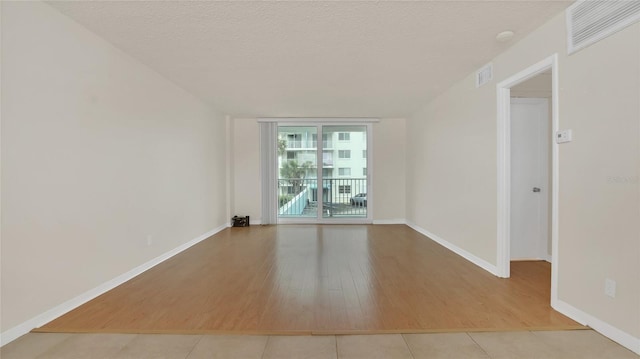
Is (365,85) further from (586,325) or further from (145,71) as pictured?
(586,325)

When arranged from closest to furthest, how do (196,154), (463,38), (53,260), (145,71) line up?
(53,260) → (463,38) → (145,71) → (196,154)

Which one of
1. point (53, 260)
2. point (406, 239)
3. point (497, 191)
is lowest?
point (406, 239)

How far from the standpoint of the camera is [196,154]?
14.8 feet

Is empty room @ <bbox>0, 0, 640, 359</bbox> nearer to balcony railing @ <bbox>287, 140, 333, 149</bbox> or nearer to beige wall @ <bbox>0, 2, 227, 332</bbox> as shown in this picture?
beige wall @ <bbox>0, 2, 227, 332</bbox>

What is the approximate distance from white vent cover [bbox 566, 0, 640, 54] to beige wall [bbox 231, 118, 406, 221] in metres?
4.21

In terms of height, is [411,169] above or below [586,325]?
above

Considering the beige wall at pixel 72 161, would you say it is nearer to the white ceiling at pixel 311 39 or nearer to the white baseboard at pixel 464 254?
the white ceiling at pixel 311 39

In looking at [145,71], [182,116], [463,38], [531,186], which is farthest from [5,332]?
[531,186]

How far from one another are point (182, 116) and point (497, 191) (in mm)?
4100

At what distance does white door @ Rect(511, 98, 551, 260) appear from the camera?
11.1 ft

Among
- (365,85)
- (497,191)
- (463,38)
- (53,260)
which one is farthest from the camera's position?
(365,85)

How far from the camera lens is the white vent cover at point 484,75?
3054 mm

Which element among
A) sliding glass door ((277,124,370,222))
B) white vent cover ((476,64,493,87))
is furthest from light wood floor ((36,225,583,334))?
sliding glass door ((277,124,370,222))

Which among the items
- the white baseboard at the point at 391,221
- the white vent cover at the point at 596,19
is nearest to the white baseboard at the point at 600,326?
the white vent cover at the point at 596,19
